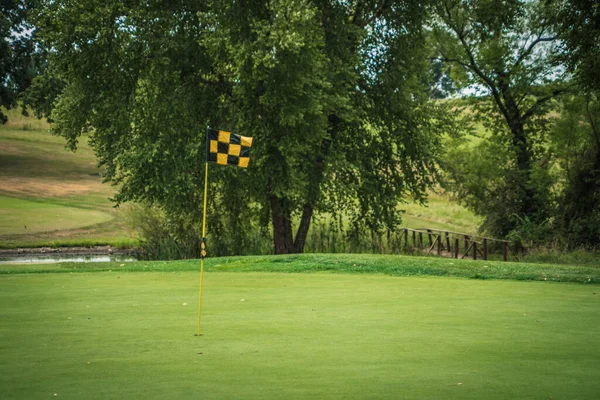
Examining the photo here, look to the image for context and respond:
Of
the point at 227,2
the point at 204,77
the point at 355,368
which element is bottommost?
the point at 355,368

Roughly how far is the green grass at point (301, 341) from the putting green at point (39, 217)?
26.3 meters

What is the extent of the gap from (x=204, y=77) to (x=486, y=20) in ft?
34.0

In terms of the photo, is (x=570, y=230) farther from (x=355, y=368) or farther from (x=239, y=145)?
(x=355, y=368)

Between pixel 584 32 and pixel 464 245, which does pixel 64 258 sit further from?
pixel 584 32

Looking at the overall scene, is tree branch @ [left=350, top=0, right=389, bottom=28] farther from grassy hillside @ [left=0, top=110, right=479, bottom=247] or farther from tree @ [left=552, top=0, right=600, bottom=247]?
grassy hillside @ [left=0, top=110, right=479, bottom=247]

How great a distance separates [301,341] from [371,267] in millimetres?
9174

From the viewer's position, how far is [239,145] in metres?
9.34

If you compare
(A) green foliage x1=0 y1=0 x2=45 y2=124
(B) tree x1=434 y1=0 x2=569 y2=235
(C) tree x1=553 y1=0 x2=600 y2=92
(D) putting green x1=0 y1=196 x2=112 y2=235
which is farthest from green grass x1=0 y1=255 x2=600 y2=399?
(A) green foliage x1=0 y1=0 x2=45 y2=124

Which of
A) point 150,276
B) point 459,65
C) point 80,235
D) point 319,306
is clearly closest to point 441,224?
point 459,65

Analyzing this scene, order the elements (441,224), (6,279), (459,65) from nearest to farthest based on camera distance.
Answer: (6,279) → (459,65) → (441,224)

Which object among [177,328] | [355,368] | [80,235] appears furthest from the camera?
[80,235]

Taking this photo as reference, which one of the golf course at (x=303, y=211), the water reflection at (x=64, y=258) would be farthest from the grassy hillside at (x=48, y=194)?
the water reflection at (x=64, y=258)

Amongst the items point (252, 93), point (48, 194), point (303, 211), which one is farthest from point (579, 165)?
point (48, 194)

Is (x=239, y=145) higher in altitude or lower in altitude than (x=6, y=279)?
higher
